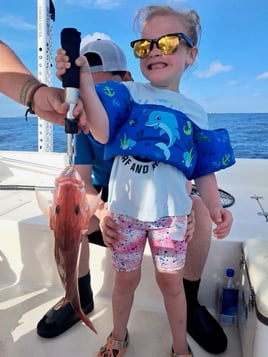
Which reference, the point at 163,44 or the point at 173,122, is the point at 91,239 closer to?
the point at 173,122

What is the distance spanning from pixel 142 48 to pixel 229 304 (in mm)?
1346

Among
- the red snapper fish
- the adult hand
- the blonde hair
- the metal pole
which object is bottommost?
the red snapper fish

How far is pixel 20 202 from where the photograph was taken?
9.00 ft

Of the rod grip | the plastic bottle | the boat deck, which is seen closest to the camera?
the rod grip

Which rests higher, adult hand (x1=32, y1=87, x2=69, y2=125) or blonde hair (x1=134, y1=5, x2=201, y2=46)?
blonde hair (x1=134, y1=5, x2=201, y2=46)

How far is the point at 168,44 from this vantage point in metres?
1.41

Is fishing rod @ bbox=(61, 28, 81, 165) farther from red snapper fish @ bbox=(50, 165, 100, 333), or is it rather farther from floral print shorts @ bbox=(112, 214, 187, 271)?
floral print shorts @ bbox=(112, 214, 187, 271)

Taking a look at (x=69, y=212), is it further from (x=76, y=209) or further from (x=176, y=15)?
(x=176, y=15)

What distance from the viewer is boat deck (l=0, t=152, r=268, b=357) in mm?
1703

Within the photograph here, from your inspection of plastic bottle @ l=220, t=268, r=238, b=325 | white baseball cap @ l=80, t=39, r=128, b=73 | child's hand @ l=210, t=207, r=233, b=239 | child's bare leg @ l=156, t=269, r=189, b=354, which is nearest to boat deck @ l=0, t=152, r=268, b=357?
plastic bottle @ l=220, t=268, r=238, b=325

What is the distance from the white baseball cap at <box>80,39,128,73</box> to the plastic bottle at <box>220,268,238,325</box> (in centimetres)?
127

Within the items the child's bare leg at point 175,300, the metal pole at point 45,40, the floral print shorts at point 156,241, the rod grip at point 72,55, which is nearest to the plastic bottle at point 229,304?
the child's bare leg at point 175,300

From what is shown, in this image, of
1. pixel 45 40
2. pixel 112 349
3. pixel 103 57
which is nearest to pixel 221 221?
pixel 112 349

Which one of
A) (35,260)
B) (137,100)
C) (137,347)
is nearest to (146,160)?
(137,100)
